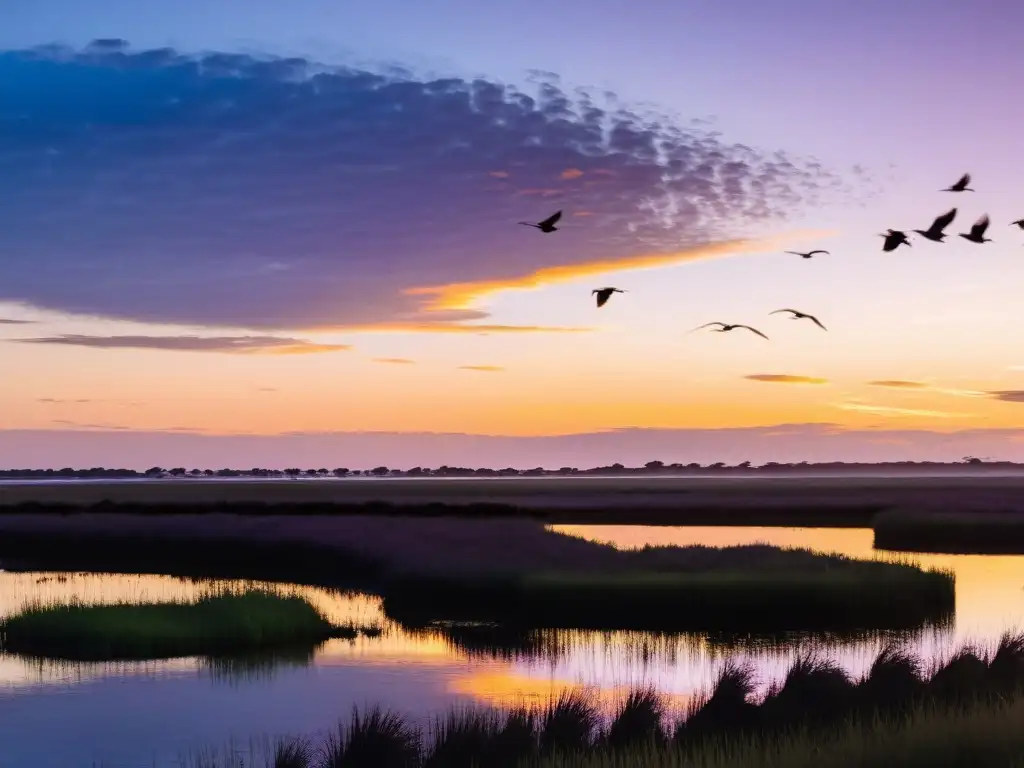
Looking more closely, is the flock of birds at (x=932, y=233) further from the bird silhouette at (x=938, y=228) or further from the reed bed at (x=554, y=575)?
the reed bed at (x=554, y=575)

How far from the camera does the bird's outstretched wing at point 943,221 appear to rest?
1430cm

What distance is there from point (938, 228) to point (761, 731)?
7611mm

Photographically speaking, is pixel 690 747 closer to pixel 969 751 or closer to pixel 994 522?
pixel 969 751

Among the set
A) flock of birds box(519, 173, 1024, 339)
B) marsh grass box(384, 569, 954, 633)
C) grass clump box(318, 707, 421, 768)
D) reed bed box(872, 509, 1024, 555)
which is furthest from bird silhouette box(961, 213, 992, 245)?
reed bed box(872, 509, 1024, 555)

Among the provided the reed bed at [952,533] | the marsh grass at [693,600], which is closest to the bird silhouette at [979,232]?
the marsh grass at [693,600]

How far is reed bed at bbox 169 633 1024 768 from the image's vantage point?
533 inches

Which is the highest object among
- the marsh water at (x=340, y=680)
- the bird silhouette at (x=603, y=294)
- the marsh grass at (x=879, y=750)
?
the bird silhouette at (x=603, y=294)

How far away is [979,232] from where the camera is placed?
14719mm

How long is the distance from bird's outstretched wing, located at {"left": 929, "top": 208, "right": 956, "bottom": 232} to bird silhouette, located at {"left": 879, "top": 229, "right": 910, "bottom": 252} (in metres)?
0.36

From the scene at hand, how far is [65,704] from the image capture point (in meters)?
21.8

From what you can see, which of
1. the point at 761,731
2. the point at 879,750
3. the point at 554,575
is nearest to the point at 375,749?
the point at 761,731

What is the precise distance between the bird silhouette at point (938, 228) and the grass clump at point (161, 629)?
1948 centimetres

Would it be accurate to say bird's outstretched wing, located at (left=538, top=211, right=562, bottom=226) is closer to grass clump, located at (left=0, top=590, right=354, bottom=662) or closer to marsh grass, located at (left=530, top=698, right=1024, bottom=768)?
marsh grass, located at (left=530, top=698, right=1024, bottom=768)

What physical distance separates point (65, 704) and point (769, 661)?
1468 centimetres
